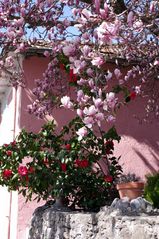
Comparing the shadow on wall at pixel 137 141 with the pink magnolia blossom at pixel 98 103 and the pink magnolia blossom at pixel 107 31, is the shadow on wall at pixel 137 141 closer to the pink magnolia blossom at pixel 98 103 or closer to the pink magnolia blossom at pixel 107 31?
the pink magnolia blossom at pixel 98 103

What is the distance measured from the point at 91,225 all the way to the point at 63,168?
102 centimetres

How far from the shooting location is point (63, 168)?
5262 mm

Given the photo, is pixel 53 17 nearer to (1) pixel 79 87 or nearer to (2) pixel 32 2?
(2) pixel 32 2

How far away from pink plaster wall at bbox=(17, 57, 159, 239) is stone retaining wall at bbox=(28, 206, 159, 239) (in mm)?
1768

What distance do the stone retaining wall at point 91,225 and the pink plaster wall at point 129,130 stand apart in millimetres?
1768

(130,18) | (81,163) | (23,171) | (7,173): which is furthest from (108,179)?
(130,18)

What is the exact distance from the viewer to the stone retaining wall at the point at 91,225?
3736mm

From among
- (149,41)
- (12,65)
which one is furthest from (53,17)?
(12,65)

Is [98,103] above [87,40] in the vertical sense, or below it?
below

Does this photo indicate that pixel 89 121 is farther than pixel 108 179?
No

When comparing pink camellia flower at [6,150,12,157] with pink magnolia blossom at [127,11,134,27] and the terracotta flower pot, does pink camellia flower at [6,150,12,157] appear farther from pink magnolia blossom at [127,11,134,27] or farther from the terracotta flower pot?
pink magnolia blossom at [127,11,134,27]

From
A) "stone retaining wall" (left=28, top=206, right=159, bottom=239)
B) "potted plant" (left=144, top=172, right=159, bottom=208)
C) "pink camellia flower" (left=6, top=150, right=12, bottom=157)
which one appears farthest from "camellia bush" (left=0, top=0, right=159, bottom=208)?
"potted plant" (left=144, top=172, right=159, bottom=208)

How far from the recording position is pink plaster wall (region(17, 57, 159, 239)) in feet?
22.9

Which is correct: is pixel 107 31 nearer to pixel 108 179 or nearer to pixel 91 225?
pixel 91 225
